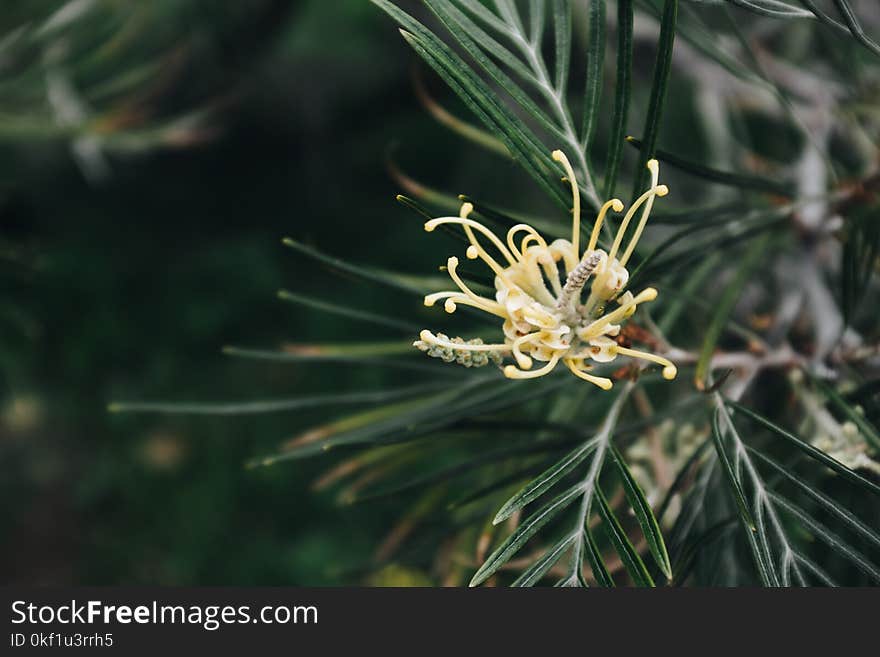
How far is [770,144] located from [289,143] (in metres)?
1.03

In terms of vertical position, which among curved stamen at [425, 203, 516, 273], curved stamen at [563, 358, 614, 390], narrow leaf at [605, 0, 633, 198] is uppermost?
narrow leaf at [605, 0, 633, 198]

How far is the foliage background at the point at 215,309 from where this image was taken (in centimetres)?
165

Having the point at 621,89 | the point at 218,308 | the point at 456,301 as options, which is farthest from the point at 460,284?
the point at 218,308

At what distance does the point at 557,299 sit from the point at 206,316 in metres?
1.51

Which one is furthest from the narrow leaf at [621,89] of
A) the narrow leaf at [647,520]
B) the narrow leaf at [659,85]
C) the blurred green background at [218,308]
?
the blurred green background at [218,308]

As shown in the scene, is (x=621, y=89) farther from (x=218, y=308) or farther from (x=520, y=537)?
(x=218, y=308)

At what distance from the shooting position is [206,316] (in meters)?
1.78

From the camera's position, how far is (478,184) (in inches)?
65.6

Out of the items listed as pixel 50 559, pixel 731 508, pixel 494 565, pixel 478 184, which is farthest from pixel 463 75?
pixel 50 559

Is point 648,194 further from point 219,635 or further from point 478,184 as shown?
point 478,184

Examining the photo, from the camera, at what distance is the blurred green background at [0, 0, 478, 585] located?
5.41 feet

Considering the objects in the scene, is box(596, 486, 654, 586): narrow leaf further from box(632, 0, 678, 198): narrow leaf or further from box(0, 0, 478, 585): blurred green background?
box(0, 0, 478, 585): blurred green background

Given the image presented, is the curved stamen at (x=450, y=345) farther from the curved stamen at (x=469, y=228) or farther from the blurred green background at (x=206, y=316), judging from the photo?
the blurred green background at (x=206, y=316)

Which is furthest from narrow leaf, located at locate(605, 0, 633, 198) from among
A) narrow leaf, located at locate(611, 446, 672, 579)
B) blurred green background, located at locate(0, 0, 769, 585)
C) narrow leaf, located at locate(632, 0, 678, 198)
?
blurred green background, located at locate(0, 0, 769, 585)
